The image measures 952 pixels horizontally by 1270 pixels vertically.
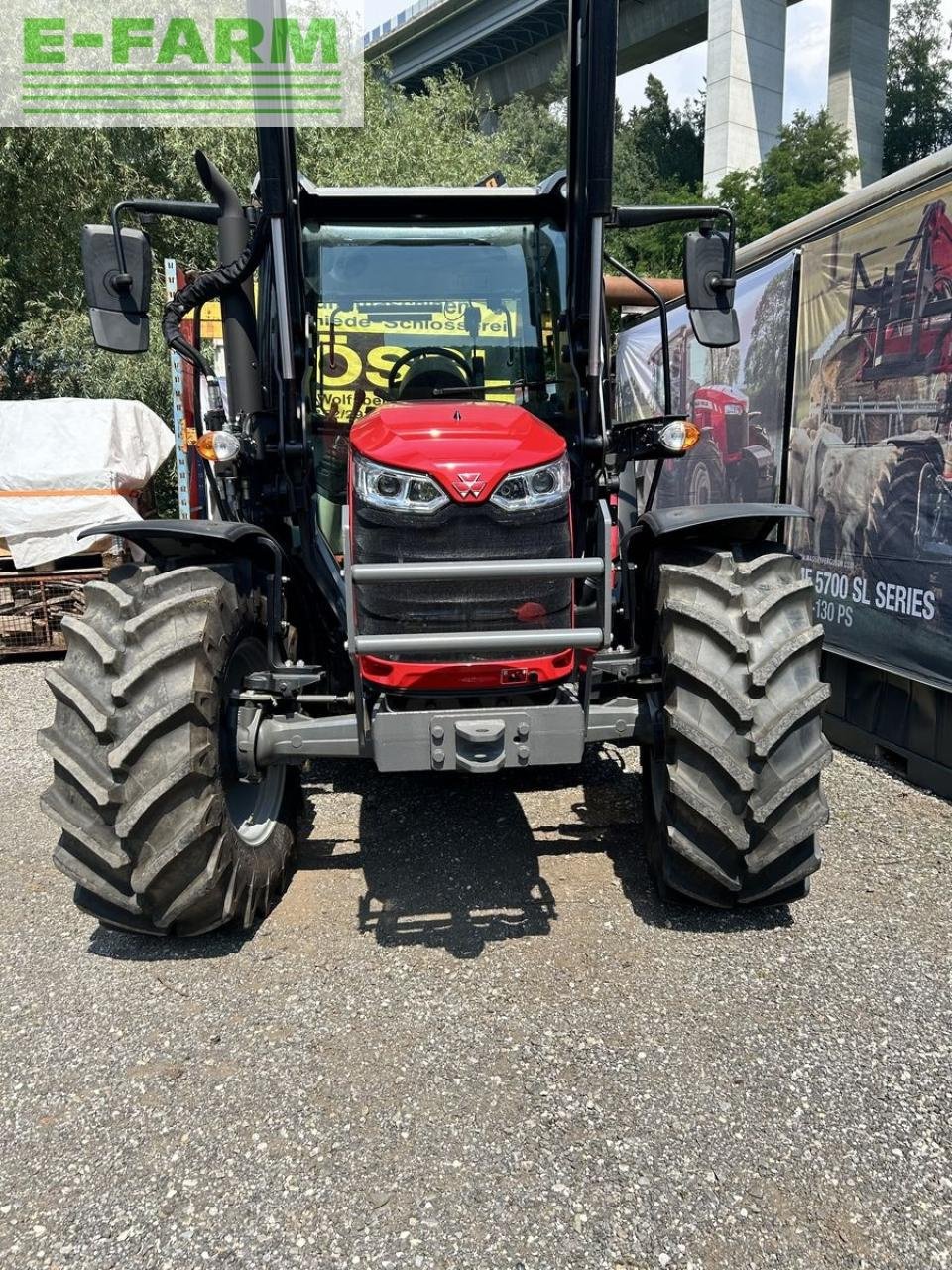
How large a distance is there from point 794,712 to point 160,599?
2.03 meters

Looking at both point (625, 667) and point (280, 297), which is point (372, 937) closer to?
point (625, 667)

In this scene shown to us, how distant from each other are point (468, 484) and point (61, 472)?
6.05 m

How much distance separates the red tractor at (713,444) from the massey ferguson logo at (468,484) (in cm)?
363

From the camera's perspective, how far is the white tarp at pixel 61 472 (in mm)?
7602

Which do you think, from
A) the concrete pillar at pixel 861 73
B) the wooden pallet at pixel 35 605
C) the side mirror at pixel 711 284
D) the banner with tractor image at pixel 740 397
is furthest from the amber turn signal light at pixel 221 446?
the concrete pillar at pixel 861 73

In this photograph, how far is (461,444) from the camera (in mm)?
2955

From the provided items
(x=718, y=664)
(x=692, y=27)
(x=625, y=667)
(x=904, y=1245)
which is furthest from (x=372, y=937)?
(x=692, y=27)

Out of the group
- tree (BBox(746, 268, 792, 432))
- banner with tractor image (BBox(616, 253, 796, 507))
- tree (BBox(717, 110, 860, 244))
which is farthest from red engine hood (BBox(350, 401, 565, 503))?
tree (BBox(717, 110, 860, 244))

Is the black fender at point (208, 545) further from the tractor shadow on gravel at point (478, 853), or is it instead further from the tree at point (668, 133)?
the tree at point (668, 133)

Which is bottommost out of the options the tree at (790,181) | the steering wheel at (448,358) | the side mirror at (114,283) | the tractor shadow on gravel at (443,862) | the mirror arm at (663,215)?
the tractor shadow on gravel at (443,862)

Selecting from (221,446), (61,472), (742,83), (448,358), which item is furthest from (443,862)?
(742,83)

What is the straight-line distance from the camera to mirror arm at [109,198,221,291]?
10.5 ft

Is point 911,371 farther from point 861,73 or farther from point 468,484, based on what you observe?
point 861,73

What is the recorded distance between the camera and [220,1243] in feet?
6.37
